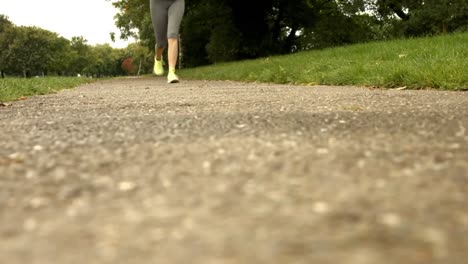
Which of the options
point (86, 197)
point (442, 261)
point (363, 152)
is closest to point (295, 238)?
point (442, 261)

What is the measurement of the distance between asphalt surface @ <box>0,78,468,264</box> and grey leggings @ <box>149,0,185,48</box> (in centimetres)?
437

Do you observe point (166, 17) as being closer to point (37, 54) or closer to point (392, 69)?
point (392, 69)

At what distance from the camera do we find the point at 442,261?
79 centimetres

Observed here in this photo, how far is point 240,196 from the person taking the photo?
113cm

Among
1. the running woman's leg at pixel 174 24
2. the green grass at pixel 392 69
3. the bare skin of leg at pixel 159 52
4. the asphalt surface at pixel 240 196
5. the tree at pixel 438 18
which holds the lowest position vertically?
the asphalt surface at pixel 240 196

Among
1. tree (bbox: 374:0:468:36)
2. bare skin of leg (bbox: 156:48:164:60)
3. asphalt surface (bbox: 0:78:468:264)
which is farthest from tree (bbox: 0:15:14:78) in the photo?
asphalt surface (bbox: 0:78:468:264)

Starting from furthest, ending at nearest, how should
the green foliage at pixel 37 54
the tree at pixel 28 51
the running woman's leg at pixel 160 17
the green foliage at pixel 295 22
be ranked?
the green foliage at pixel 37 54
the tree at pixel 28 51
the green foliage at pixel 295 22
the running woman's leg at pixel 160 17

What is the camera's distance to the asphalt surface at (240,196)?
33.9 inches

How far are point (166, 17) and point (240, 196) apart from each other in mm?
5767

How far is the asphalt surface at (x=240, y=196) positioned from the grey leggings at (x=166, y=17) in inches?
172

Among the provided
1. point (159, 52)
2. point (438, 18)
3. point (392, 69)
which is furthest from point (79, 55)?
point (392, 69)

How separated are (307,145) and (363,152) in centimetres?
20

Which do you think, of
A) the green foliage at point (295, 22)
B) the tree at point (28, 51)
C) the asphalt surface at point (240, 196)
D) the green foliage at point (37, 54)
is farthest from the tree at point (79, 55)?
the asphalt surface at point (240, 196)

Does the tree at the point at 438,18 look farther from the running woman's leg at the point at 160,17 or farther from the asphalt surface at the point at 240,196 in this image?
the asphalt surface at the point at 240,196
